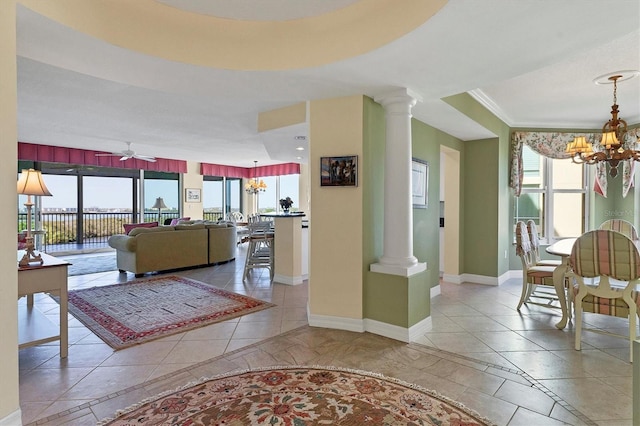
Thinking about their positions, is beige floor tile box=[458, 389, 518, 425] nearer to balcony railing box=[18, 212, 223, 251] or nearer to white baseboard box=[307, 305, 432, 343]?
white baseboard box=[307, 305, 432, 343]

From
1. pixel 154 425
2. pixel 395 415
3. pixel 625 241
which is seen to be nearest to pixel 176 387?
pixel 154 425

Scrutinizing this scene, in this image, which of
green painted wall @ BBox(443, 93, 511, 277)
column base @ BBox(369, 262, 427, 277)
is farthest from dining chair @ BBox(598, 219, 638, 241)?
column base @ BBox(369, 262, 427, 277)

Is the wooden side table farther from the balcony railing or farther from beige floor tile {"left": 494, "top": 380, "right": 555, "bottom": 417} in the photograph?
the balcony railing

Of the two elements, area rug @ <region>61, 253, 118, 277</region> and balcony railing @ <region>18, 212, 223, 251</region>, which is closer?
area rug @ <region>61, 253, 118, 277</region>

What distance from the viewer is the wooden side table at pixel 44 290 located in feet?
7.79

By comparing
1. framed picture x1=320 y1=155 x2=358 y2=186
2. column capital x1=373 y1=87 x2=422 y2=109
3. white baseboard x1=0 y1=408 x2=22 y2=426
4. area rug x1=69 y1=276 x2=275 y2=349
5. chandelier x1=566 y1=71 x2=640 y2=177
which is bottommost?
area rug x1=69 y1=276 x2=275 y2=349

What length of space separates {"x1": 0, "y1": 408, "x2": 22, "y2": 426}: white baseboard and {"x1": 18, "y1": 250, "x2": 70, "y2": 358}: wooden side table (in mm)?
831

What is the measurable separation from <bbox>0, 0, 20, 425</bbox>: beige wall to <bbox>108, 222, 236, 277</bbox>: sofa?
395cm

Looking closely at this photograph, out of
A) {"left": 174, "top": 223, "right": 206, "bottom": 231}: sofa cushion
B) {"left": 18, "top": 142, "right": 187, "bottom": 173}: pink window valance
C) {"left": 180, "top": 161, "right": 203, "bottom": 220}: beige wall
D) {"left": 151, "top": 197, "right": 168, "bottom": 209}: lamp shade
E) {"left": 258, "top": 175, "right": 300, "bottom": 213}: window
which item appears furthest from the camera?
{"left": 258, "top": 175, "right": 300, "bottom": 213}: window

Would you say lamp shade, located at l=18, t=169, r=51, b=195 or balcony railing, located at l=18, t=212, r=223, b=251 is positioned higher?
lamp shade, located at l=18, t=169, r=51, b=195

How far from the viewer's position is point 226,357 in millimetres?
2635

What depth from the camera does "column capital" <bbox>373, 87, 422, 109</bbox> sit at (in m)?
3.01

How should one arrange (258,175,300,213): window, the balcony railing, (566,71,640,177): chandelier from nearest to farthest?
(566,71,640,177): chandelier < the balcony railing < (258,175,300,213): window

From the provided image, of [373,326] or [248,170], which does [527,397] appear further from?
[248,170]
